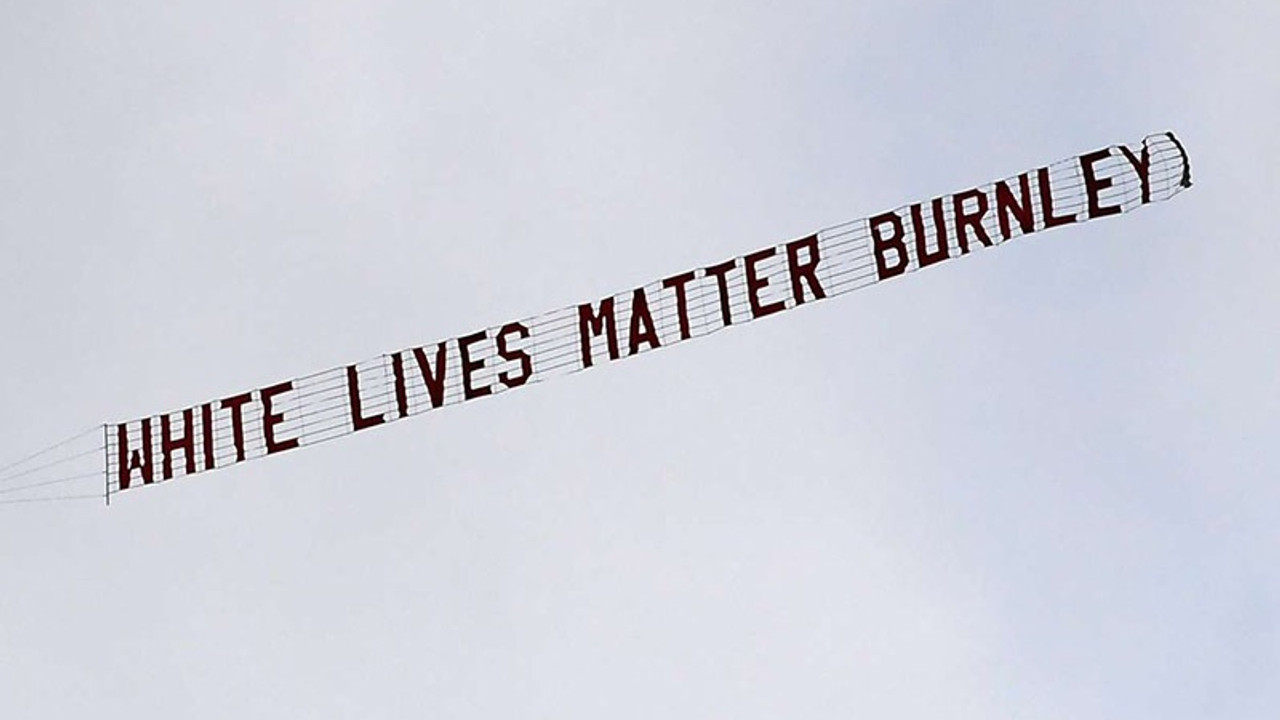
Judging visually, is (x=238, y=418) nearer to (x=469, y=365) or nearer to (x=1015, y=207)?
(x=469, y=365)

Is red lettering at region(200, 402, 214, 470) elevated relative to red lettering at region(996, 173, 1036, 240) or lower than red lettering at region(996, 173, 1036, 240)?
lower

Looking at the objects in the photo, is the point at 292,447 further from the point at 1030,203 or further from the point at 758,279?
the point at 1030,203

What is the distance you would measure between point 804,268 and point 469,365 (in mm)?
4944

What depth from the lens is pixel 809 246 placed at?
137ft

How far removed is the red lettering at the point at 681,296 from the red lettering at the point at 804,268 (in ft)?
4.70

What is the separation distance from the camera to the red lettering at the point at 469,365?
42.0 metres

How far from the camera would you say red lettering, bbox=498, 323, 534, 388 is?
1657 inches

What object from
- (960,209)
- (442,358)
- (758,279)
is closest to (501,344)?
(442,358)

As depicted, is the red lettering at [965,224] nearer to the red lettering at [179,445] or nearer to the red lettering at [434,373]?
the red lettering at [434,373]

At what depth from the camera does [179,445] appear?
42.0m

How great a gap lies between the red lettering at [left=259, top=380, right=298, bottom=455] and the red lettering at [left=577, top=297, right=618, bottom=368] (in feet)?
13.8

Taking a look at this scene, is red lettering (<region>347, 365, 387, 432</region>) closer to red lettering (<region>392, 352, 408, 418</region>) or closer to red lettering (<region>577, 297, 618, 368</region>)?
red lettering (<region>392, 352, 408, 418</region>)

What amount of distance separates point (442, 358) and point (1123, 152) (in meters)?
10.1

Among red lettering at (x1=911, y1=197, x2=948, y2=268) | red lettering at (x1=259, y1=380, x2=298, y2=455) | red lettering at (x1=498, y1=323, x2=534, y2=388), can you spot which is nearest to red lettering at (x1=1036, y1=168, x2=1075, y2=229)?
red lettering at (x1=911, y1=197, x2=948, y2=268)
